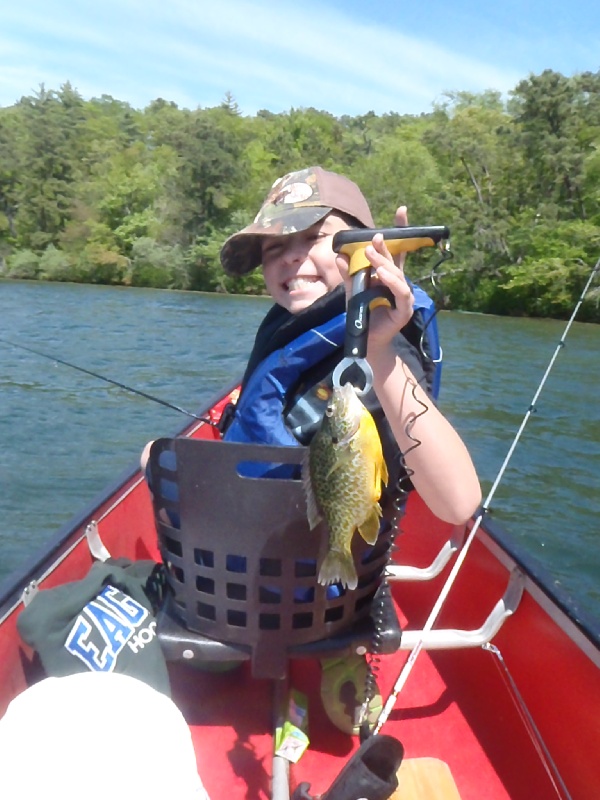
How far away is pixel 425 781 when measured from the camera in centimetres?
230

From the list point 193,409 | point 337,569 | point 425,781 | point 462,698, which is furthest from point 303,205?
point 193,409

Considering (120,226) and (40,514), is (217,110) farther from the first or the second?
(40,514)

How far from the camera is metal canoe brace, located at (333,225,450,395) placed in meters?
1.57

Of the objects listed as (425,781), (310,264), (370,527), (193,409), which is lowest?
(193,409)

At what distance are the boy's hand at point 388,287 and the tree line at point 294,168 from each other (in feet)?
80.6

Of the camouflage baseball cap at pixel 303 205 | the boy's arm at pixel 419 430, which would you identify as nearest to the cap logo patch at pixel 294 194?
the camouflage baseball cap at pixel 303 205

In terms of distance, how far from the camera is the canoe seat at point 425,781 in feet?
7.38

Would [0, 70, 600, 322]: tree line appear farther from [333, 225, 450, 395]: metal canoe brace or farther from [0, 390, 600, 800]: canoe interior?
[333, 225, 450, 395]: metal canoe brace

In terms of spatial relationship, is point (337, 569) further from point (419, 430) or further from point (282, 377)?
point (282, 377)

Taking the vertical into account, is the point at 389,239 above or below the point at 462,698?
above

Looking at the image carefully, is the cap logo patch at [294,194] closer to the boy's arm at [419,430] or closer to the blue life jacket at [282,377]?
the blue life jacket at [282,377]

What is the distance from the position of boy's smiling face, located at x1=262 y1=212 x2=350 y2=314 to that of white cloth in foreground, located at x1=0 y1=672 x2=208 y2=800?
1.24 metres

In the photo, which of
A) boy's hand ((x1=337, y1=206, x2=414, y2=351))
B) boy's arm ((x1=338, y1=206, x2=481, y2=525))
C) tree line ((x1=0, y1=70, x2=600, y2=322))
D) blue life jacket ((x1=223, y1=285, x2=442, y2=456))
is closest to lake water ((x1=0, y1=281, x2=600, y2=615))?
blue life jacket ((x1=223, y1=285, x2=442, y2=456))

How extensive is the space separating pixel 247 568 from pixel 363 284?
0.85 metres
